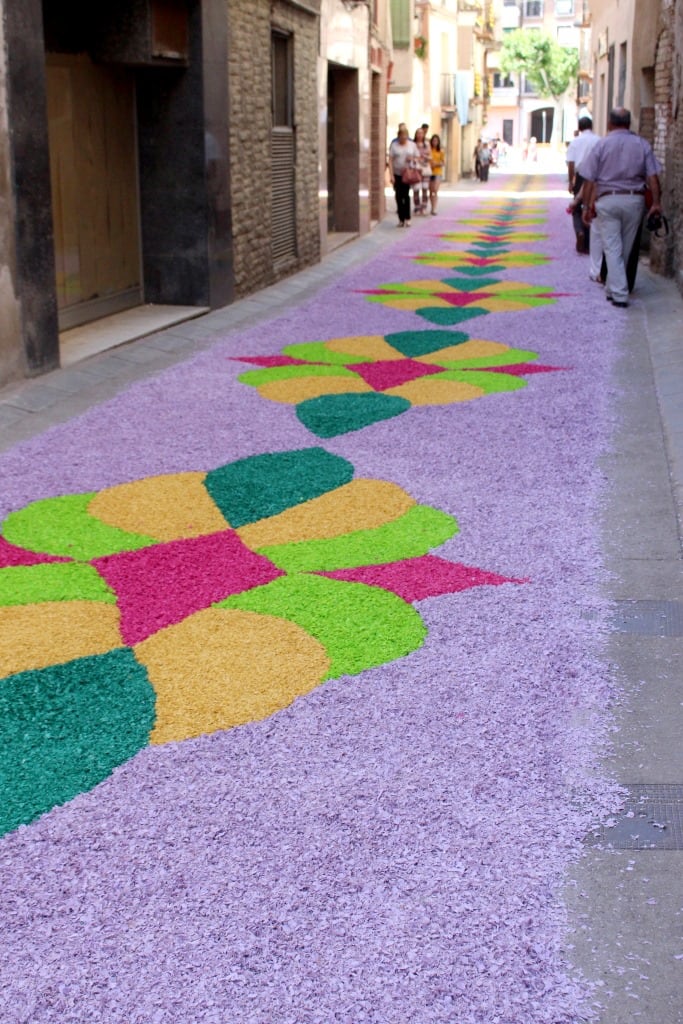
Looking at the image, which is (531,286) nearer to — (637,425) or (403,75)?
(637,425)

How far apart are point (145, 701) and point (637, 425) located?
4.24m

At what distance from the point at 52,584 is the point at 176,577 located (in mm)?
459

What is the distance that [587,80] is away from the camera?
81.4m

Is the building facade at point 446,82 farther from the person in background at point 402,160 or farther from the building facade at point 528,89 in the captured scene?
the building facade at point 528,89

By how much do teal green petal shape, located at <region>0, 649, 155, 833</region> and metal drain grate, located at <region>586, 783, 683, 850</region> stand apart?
1264mm

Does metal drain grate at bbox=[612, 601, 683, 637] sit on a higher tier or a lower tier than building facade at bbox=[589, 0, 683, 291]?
lower

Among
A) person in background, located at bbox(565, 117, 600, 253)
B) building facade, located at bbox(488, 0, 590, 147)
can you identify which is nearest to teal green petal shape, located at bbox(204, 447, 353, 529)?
person in background, located at bbox(565, 117, 600, 253)

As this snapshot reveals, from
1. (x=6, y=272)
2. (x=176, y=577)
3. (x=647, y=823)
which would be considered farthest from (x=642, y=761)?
(x=6, y=272)

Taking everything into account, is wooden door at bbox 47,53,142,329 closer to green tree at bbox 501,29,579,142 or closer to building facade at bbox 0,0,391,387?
building facade at bbox 0,0,391,387

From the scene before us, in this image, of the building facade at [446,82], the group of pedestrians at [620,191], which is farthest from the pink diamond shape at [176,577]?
the building facade at [446,82]

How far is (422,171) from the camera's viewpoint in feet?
84.8

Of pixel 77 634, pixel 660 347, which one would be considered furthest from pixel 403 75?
pixel 77 634

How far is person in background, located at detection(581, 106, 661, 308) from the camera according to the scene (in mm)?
11664

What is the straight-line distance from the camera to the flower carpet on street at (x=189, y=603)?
3.51m
